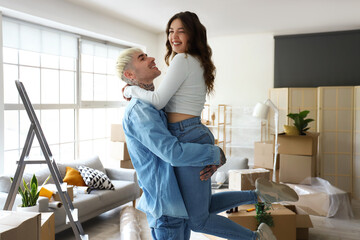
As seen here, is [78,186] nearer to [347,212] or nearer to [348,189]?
[347,212]

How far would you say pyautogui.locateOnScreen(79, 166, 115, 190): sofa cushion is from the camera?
4273 mm

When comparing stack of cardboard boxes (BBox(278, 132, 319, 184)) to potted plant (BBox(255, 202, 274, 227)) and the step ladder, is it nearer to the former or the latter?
potted plant (BBox(255, 202, 274, 227))

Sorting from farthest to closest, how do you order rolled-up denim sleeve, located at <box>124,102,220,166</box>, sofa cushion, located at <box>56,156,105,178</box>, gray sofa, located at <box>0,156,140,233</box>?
sofa cushion, located at <box>56,156,105,178</box> → gray sofa, located at <box>0,156,140,233</box> → rolled-up denim sleeve, located at <box>124,102,220,166</box>

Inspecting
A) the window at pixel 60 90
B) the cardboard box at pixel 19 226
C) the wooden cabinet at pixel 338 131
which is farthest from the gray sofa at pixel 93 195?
the wooden cabinet at pixel 338 131

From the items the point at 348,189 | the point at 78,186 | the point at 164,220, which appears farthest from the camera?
the point at 348,189

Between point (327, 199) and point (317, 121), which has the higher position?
point (317, 121)

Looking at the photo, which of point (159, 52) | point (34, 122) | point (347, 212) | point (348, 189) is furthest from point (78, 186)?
point (348, 189)

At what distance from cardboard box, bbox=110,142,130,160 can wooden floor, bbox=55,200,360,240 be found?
981mm

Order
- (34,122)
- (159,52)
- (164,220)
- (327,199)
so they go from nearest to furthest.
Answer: (164,220) < (34,122) < (327,199) < (159,52)

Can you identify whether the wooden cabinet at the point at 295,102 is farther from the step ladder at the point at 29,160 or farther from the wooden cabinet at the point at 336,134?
the step ladder at the point at 29,160

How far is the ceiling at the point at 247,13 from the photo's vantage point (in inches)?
186

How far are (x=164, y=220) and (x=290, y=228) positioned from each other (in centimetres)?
187

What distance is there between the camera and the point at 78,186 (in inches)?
165

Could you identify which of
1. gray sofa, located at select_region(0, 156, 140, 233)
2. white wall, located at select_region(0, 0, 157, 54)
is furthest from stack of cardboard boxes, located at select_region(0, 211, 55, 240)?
white wall, located at select_region(0, 0, 157, 54)
